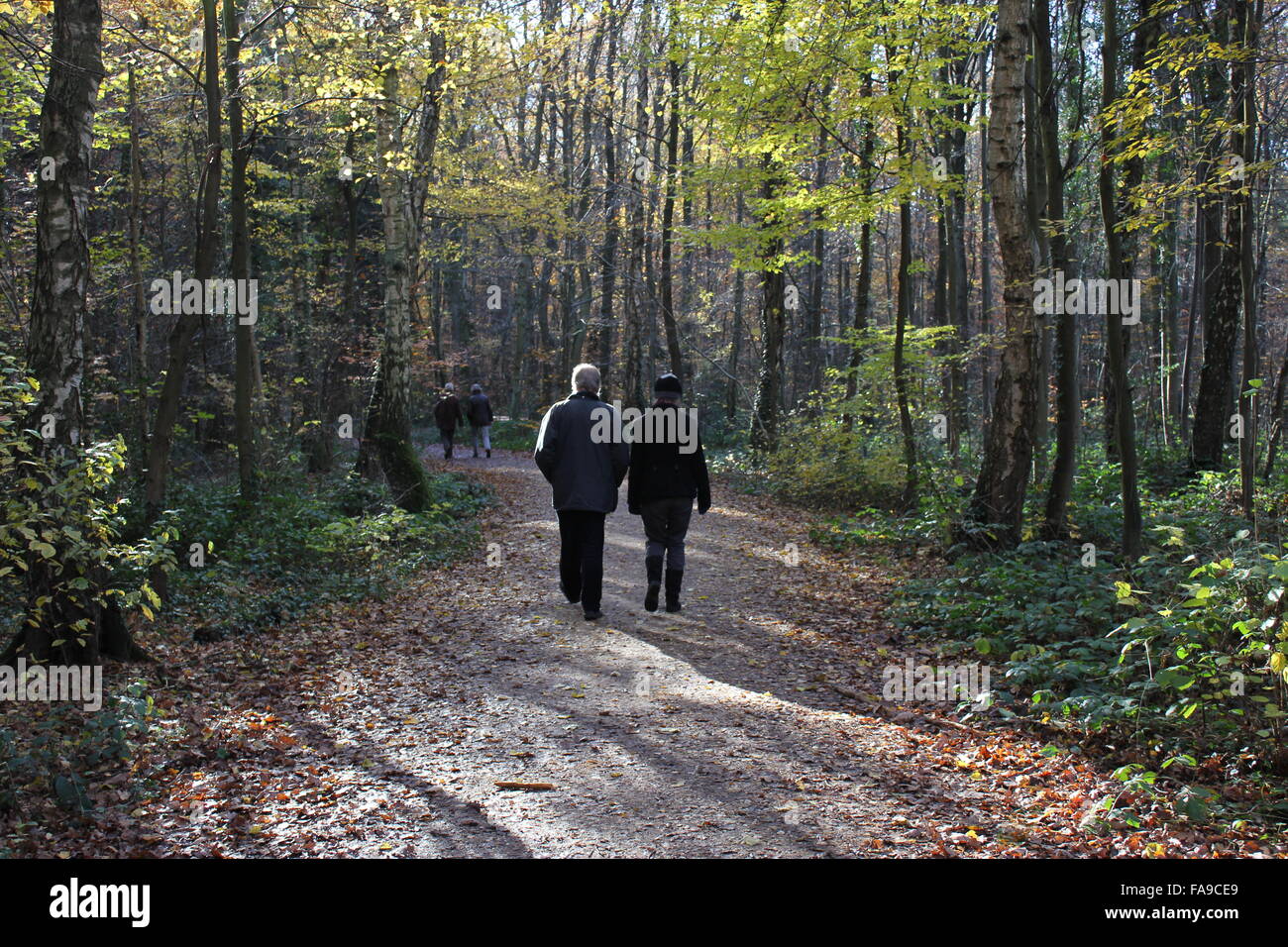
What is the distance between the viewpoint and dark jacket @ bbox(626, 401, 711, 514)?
817 cm

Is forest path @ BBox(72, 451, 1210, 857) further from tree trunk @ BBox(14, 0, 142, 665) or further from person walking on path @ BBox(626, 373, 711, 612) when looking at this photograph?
person walking on path @ BBox(626, 373, 711, 612)

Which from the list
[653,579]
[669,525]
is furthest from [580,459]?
[653,579]

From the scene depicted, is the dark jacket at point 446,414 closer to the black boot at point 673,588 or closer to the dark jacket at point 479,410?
the dark jacket at point 479,410

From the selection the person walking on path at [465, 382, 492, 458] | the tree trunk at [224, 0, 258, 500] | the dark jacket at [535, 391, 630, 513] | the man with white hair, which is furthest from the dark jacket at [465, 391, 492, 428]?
the dark jacket at [535, 391, 630, 513]

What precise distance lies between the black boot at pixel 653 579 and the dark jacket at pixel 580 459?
2.99 feet

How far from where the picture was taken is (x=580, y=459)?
7949 mm

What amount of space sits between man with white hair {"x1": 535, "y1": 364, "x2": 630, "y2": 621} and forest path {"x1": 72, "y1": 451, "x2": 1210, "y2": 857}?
1.03 metres

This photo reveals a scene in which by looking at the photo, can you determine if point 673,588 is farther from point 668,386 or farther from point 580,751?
point 580,751

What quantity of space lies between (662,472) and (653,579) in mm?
1162

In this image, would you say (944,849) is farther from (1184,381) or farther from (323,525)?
(1184,381)

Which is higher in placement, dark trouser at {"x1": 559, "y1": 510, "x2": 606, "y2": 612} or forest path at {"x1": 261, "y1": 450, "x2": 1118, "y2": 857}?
dark trouser at {"x1": 559, "y1": 510, "x2": 606, "y2": 612}

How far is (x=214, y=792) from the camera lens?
4.70m
